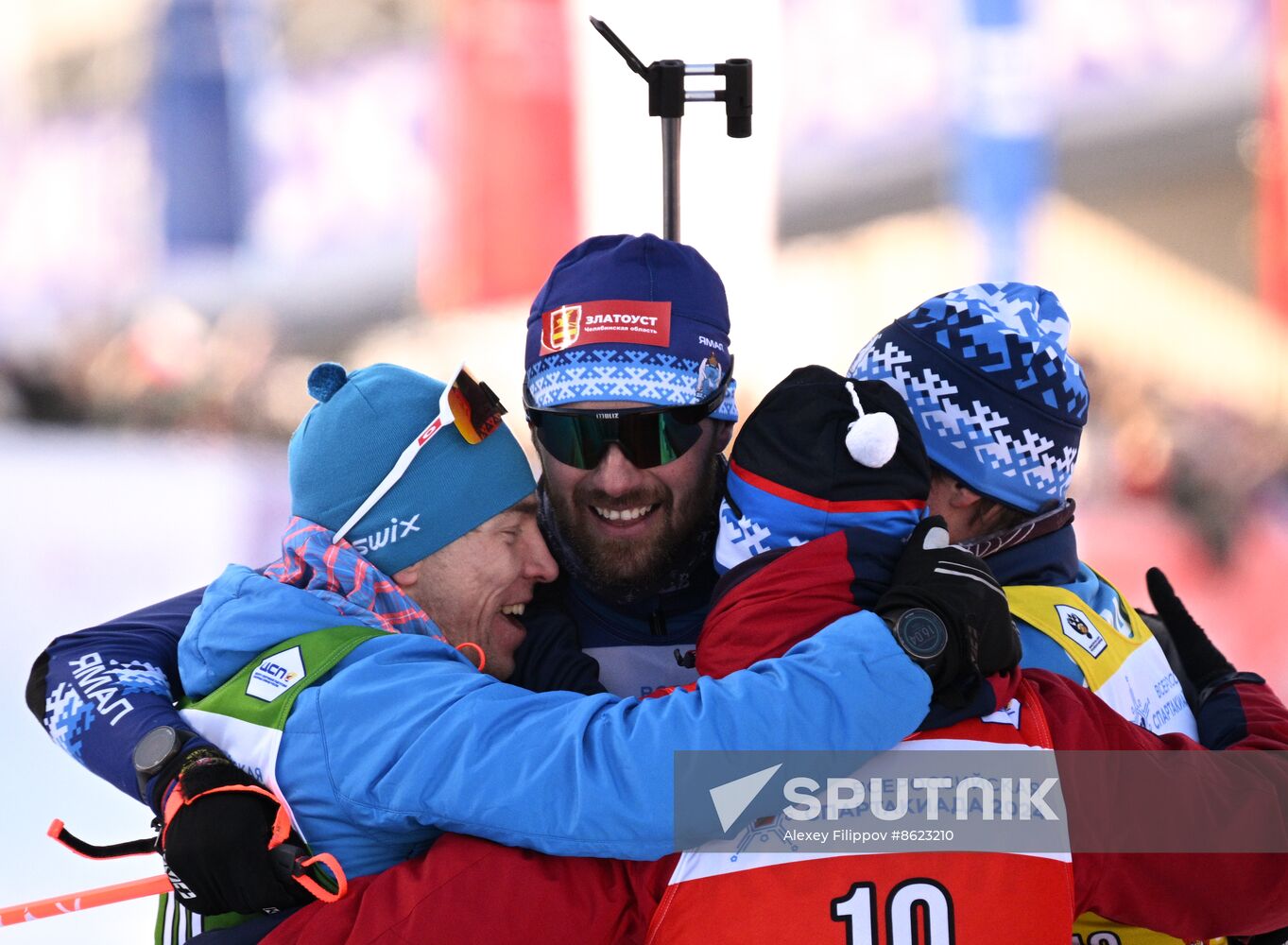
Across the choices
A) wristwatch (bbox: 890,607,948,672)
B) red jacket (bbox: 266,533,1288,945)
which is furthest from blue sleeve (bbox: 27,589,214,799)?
wristwatch (bbox: 890,607,948,672)

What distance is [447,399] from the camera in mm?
1938

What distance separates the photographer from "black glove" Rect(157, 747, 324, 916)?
5.09 ft

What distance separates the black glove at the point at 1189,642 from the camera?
7.03 feet

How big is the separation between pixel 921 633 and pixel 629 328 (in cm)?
78

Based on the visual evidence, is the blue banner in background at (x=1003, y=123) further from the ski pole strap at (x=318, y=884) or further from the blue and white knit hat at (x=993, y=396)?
the ski pole strap at (x=318, y=884)

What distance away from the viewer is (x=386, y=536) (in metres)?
1.88

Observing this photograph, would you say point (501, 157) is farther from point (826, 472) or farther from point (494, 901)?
point (494, 901)

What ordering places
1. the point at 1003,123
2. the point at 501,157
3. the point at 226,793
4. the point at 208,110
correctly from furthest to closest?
the point at 208,110
the point at 501,157
the point at 1003,123
the point at 226,793

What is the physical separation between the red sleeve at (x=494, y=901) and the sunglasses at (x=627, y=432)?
28.6 inches

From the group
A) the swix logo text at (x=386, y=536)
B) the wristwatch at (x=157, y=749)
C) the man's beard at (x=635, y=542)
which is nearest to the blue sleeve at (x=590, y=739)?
the wristwatch at (x=157, y=749)

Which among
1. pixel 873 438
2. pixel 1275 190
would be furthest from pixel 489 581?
pixel 1275 190

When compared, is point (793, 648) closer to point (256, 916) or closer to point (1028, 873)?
point (1028, 873)

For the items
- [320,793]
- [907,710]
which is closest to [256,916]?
[320,793]

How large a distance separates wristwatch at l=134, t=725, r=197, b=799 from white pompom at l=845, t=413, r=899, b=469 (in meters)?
0.86
